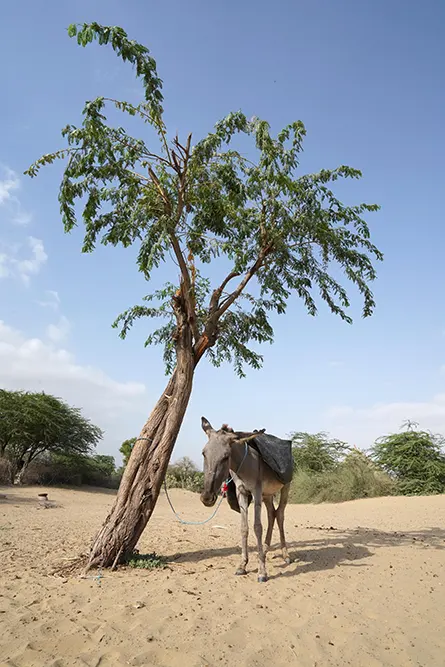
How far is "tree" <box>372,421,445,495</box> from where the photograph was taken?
2154 cm

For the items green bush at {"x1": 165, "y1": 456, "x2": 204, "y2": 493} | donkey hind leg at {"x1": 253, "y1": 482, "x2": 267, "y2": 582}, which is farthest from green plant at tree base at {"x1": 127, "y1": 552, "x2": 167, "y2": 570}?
green bush at {"x1": 165, "y1": 456, "x2": 204, "y2": 493}

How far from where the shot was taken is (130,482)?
8.02 m

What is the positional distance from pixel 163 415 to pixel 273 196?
5.35m

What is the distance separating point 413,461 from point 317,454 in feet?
18.3

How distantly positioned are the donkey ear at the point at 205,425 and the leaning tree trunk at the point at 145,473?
1.32 m

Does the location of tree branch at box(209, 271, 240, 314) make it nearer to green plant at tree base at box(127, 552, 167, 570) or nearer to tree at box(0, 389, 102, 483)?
green plant at tree base at box(127, 552, 167, 570)

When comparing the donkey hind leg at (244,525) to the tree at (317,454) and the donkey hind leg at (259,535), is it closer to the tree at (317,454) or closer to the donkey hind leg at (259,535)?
the donkey hind leg at (259,535)

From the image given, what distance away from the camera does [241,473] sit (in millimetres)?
Answer: 7195

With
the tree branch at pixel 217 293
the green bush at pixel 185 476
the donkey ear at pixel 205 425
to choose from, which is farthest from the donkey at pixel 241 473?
the green bush at pixel 185 476

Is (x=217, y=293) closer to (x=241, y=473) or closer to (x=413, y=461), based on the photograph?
(x=241, y=473)

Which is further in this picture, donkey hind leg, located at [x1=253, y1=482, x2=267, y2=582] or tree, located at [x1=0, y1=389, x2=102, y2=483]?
tree, located at [x1=0, y1=389, x2=102, y2=483]

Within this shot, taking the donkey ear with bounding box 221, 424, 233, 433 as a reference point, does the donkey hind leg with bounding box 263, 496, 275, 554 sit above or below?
below

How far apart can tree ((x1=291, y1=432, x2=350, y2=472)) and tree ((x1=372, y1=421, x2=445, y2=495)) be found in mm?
2284

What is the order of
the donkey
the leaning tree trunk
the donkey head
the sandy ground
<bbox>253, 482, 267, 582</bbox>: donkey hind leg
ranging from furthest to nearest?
the leaning tree trunk
<bbox>253, 482, 267, 582</bbox>: donkey hind leg
the donkey
the donkey head
the sandy ground
